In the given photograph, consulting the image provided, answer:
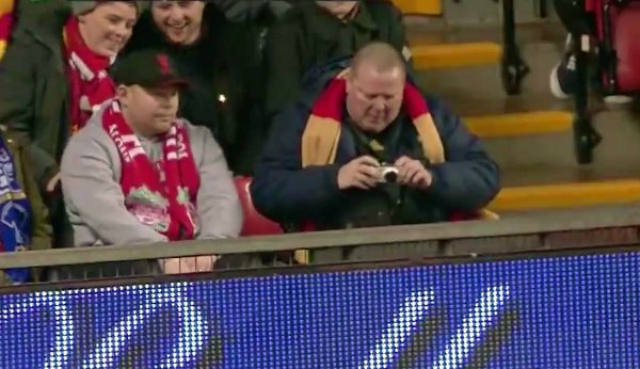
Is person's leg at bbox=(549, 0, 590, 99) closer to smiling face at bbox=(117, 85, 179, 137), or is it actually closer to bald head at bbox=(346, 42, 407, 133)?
bald head at bbox=(346, 42, 407, 133)

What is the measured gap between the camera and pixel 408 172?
4.37 metres

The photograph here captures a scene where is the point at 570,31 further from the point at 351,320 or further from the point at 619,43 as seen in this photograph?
the point at 351,320

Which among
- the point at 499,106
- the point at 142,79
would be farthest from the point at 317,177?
the point at 499,106

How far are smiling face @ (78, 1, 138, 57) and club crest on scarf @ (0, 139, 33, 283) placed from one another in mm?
458

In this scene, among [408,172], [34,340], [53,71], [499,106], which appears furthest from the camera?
[499,106]

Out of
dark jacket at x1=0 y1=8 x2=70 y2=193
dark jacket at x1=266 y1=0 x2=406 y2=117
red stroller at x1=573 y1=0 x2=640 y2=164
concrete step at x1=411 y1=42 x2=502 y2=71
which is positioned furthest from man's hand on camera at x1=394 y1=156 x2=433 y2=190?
red stroller at x1=573 y1=0 x2=640 y2=164

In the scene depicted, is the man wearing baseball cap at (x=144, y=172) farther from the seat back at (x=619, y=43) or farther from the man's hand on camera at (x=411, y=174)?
the seat back at (x=619, y=43)

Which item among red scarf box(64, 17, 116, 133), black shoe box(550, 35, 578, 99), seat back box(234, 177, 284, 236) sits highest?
red scarf box(64, 17, 116, 133)

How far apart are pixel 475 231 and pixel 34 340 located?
1084 millimetres

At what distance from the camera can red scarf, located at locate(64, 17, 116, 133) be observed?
15.7ft

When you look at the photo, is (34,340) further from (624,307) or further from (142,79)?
(624,307)

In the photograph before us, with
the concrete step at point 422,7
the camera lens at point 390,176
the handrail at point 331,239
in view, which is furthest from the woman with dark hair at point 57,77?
the concrete step at point 422,7

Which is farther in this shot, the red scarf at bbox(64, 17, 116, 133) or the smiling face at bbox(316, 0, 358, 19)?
the smiling face at bbox(316, 0, 358, 19)

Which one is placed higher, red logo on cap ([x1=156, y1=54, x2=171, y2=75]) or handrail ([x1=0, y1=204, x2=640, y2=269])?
red logo on cap ([x1=156, y1=54, x2=171, y2=75])
